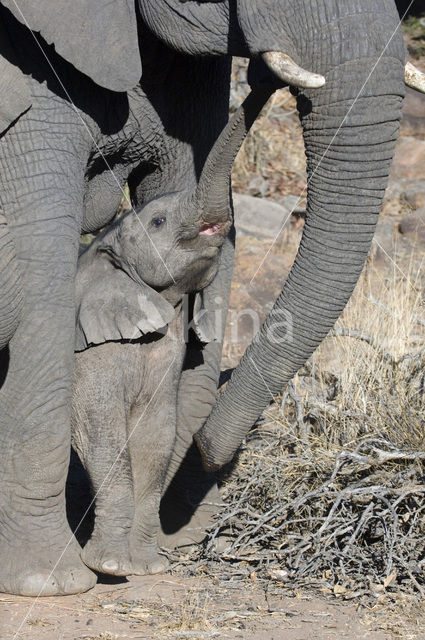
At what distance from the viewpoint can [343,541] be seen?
15.3 ft

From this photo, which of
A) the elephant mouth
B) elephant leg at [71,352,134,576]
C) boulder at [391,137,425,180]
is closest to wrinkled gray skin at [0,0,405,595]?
elephant leg at [71,352,134,576]

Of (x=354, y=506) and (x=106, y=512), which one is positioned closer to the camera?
(x=106, y=512)

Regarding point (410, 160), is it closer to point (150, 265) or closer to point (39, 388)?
point (150, 265)

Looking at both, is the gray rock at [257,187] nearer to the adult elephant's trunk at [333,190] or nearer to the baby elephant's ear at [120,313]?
the baby elephant's ear at [120,313]

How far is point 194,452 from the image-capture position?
216 inches

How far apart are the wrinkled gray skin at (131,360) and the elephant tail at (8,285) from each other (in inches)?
15.2

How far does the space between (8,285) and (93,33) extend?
0.95 m

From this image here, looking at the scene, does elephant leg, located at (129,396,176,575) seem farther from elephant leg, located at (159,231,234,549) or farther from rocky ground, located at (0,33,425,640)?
elephant leg, located at (159,231,234,549)

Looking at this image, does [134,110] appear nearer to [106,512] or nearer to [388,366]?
[106,512]

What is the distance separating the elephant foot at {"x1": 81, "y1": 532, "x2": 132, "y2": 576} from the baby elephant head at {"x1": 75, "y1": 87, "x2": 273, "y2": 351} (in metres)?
0.75

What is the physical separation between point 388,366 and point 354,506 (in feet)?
3.93

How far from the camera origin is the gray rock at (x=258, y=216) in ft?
32.9

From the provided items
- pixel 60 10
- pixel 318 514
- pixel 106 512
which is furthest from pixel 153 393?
pixel 60 10

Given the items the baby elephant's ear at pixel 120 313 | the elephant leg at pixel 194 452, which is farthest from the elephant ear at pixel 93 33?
the elephant leg at pixel 194 452
